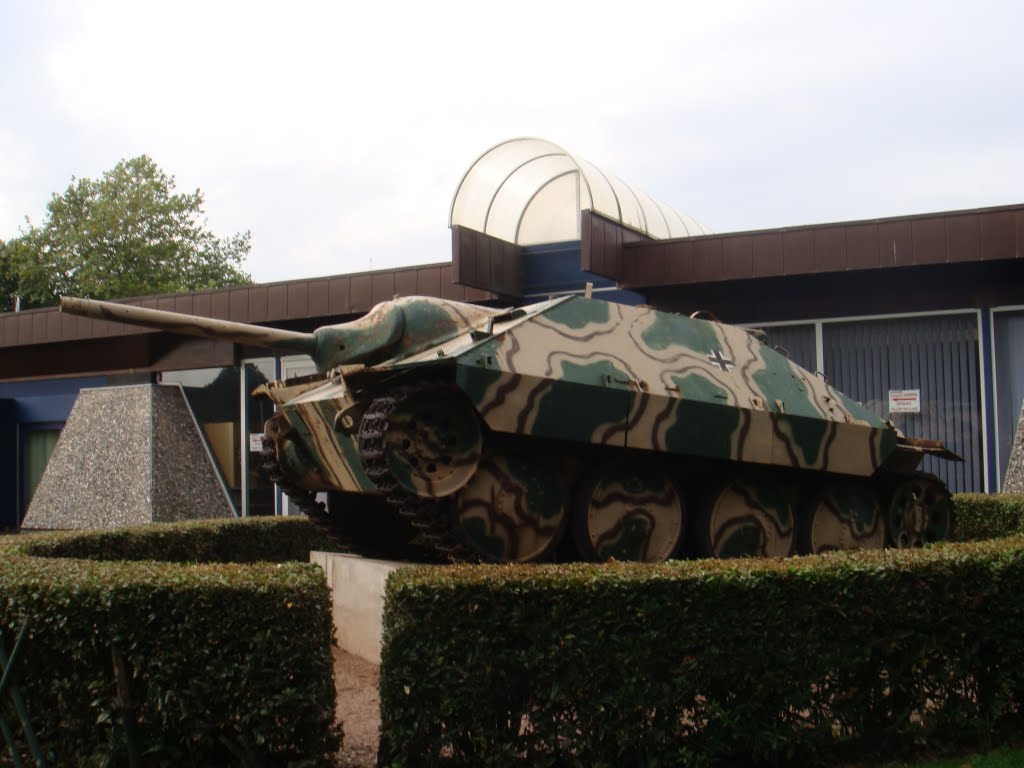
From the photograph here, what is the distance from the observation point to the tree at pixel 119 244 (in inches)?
1681

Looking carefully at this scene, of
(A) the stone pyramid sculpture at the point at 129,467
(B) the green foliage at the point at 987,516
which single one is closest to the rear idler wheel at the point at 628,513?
(B) the green foliage at the point at 987,516

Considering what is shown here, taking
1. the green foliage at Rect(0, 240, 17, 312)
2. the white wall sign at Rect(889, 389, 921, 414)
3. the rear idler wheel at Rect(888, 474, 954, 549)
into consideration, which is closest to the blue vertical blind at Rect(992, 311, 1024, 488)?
the white wall sign at Rect(889, 389, 921, 414)

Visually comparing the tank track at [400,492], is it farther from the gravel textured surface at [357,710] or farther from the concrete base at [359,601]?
the gravel textured surface at [357,710]

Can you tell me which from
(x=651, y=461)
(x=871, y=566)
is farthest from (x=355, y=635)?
(x=871, y=566)

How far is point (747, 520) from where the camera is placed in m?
10.1

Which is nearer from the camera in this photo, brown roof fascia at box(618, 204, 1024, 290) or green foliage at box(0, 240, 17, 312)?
brown roof fascia at box(618, 204, 1024, 290)

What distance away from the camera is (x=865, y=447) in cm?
1073

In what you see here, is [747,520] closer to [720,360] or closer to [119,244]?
[720,360]

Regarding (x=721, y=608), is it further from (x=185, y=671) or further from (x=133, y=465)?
(x=133, y=465)

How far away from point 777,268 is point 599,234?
249 cm

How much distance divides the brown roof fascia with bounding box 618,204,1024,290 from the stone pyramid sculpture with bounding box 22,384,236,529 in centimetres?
866

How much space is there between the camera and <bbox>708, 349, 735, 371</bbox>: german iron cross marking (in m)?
10.2

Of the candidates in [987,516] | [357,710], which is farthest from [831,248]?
[357,710]

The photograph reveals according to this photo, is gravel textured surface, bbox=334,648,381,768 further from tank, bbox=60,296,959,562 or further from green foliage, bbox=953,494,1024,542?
green foliage, bbox=953,494,1024,542
